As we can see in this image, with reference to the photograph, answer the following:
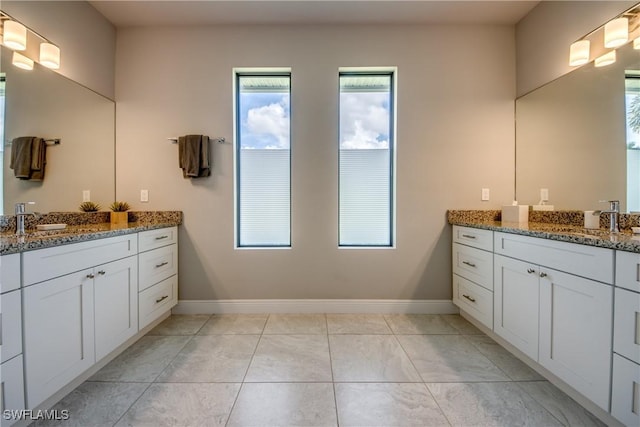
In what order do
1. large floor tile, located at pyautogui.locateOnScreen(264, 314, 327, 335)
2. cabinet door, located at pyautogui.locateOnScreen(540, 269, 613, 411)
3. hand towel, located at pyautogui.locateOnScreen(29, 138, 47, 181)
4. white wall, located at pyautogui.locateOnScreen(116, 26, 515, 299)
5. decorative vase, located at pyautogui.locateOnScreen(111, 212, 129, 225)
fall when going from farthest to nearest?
white wall, located at pyautogui.locateOnScreen(116, 26, 515, 299) < decorative vase, located at pyautogui.locateOnScreen(111, 212, 129, 225) < large floor tile, located at pyautogui.locateOnScreen(264, 314, 327, 335) < hand towel, located at pyautogui.locateOnScreen(29, 138, 47, 181) < cabinet door, located at pyautogui.locateOnScreen(540, 269, 613, 411)

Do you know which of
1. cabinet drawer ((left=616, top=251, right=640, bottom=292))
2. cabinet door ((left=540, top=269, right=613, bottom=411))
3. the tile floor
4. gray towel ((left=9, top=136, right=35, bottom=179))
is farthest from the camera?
gray towel ((left=9, top=136, right=35, bottom=179))

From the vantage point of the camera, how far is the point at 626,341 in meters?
1.07

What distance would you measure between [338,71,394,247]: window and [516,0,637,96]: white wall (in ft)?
3.84

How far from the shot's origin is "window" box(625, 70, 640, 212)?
1.56 m

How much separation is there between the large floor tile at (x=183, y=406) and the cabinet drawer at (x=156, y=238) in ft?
3.12

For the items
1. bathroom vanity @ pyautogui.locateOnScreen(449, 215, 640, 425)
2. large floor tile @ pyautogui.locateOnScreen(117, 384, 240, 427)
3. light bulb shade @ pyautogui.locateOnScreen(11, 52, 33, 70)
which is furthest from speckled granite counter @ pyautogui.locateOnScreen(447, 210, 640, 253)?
light bulb shade @ pyautogui.locateOnScreen(11, 52, 33, 70)

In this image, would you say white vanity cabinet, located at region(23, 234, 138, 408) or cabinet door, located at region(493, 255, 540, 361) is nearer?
white vanity cabinet, located at region(23, 234, 138, 408)

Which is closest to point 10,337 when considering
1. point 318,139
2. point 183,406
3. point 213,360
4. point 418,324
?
point 183,406

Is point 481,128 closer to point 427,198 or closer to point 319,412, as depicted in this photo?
point 427,198

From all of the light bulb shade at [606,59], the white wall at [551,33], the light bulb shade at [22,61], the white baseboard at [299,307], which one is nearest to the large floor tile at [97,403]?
the white baseboard at [299,307]

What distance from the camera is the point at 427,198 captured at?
8.04 feet

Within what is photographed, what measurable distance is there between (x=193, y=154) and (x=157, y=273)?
105 centimetres

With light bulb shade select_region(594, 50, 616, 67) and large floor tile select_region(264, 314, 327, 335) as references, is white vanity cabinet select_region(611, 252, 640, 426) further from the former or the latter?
large floor tile select_region(264, 314, 327, 335)

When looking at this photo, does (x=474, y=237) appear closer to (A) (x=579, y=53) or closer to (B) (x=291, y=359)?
(A) (x=579, y=53)
